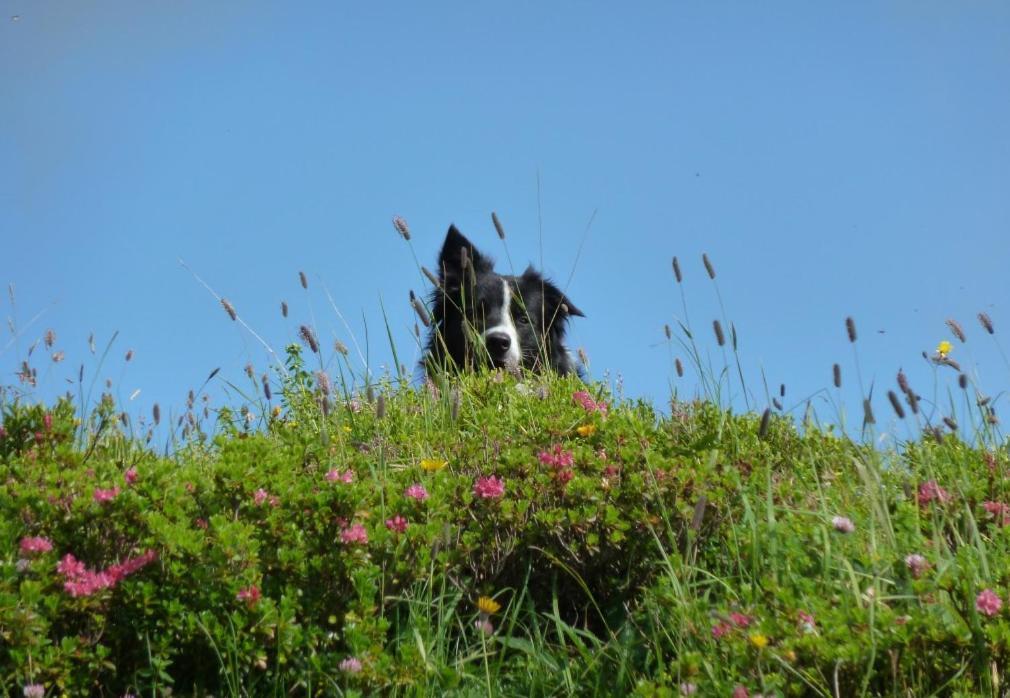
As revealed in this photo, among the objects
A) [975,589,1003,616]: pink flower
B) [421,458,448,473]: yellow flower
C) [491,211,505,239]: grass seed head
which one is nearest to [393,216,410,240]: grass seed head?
[491,211,505,239]: grass seed head

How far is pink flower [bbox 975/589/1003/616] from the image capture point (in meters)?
2.78

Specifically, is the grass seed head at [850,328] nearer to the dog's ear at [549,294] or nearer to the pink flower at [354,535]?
the pink flower at [354,535]

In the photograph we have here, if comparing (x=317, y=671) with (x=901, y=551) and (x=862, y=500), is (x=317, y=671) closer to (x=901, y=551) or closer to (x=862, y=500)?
(x=901, y=551)

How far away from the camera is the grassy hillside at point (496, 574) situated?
8.89 feet

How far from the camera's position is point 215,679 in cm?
295

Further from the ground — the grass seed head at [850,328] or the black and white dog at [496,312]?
the black and white dog at [496,312]

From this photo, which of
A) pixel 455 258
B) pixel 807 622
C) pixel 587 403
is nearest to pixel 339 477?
pixel 807 622

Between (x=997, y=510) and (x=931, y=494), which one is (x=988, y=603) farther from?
(x=997, y=510)

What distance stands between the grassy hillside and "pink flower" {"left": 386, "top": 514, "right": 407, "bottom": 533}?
5cm

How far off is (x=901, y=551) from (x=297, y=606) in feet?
6.18

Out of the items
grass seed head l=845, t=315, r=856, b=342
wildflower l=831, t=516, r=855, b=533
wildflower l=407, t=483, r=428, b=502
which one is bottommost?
wildflower l=831, t=516, r=855, b=533

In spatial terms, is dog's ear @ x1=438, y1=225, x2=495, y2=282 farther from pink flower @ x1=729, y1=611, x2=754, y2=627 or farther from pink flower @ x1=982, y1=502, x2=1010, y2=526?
pink flower @ x1=729, y1=611, x2=754, y2=627

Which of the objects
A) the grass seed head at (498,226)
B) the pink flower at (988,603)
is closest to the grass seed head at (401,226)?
the grass seed head at (498,226)

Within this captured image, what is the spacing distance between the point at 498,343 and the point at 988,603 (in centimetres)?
565
